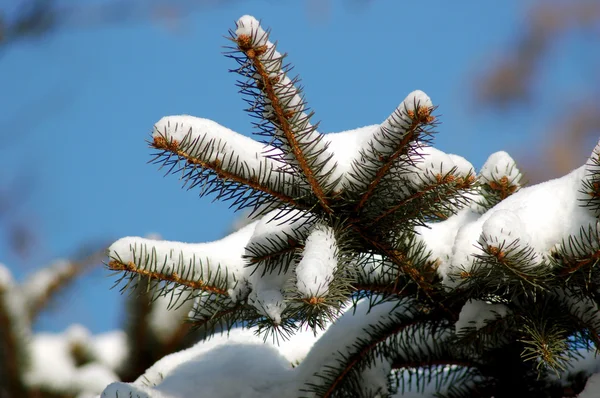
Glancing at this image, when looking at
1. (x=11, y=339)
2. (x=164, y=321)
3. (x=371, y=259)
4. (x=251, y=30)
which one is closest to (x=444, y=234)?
(x=371, y=259)

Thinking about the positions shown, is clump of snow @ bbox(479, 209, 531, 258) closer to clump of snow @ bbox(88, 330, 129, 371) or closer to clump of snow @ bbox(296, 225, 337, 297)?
clump of snow @ bbox(296, 225, 337, 297)

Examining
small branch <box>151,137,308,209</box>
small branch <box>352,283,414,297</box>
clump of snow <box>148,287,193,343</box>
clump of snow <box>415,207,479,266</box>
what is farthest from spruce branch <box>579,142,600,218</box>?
clump of snow <box>148,287,193,343</box>

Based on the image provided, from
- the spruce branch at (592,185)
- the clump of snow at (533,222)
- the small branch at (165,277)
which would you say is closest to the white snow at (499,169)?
the clump of snow at (533,222)

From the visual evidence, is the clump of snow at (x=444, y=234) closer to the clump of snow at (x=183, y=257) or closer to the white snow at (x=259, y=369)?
the white snow at (x=259, y=369)

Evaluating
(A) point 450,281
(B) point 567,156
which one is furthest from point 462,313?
(B) point 567,156

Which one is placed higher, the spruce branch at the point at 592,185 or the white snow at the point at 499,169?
the white snow at the point at 499,169

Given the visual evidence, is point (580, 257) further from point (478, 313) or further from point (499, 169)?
point (499, 169)

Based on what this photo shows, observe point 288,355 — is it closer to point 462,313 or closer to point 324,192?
point 462,313

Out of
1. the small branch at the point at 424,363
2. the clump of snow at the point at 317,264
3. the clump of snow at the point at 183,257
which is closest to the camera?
the clump of snow at the point at 317,264
